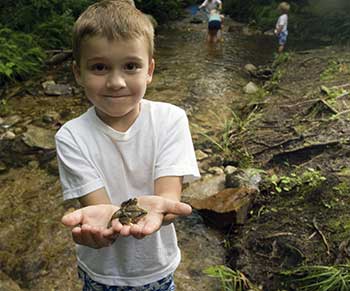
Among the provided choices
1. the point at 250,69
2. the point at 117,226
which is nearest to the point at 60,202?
the point at 117,226

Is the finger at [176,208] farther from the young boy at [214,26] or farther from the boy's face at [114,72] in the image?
the young boy at [214,26]

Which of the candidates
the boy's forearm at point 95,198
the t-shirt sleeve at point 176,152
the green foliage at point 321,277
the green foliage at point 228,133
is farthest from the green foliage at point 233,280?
the green foliage at point 228,133

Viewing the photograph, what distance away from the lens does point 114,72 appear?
1523 mm

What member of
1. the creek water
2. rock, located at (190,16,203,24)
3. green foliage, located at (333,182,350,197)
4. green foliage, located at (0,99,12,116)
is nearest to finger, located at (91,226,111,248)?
the creek water

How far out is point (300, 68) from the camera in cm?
757

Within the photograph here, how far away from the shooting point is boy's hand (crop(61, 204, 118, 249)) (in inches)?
55.0

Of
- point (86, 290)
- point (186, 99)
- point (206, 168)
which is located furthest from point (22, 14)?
point (86, 290)

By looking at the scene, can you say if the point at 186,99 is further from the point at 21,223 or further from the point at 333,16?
the point at 333,16

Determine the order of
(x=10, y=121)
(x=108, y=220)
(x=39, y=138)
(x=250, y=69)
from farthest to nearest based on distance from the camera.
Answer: (x=250, y=69) → (x=10, y=121) → (x=39, y=138) → (x=108, y=220)

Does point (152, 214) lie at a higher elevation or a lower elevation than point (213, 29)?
higher

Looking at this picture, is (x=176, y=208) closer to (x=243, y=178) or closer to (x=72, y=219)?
(x=72, y=219)

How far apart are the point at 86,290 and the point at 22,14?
27.1ft

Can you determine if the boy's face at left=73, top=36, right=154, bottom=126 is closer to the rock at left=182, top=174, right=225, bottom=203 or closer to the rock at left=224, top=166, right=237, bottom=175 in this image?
the rock at left=182, top=174, right=225, bottom=203

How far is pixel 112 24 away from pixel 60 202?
296cm
